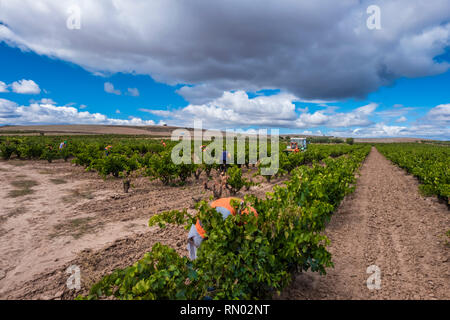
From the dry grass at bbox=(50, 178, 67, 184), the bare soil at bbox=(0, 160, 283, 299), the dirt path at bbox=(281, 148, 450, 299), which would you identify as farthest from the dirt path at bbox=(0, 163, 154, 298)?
the dirt path at bbox=(281, 148, 450, 299)

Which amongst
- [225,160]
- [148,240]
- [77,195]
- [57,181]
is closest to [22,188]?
[57,181]

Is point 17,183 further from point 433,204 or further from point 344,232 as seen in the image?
point 433,204

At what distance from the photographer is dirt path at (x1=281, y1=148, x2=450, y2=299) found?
12.7 feet

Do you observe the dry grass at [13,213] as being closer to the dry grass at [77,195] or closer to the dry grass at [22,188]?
the dry grass at [77,195]

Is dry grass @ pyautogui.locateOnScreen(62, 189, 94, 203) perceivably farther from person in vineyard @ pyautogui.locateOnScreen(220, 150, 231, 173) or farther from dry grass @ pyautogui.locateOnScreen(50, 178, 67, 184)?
person in vineyard @ pyautogui.locateOnScreen(220, 150, 231, 173)

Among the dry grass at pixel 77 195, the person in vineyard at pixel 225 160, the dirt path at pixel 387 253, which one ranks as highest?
the person in vineyard at pixel 225 160

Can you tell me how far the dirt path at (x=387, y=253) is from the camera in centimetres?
386

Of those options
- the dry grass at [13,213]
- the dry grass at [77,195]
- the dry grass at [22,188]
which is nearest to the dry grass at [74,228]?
the dry grass at [13,213]

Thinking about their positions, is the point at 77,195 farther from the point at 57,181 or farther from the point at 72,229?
the point at 72,229

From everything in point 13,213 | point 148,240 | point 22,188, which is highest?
point 22,188

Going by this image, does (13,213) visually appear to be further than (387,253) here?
Yes

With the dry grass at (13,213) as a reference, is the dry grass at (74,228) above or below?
below

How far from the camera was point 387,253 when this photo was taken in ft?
16.9
